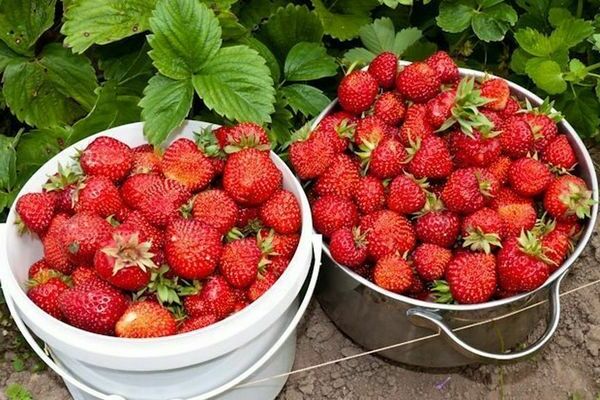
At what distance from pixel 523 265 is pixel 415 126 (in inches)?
11.9

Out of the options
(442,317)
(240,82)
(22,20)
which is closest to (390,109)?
(240,82)

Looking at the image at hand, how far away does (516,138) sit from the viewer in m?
1.27

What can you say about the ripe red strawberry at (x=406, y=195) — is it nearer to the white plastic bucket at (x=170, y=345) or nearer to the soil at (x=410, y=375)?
the white plastic bucket at (x=170, y=345)

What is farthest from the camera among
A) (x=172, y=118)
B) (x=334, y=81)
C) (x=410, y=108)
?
(x=334, y=81)

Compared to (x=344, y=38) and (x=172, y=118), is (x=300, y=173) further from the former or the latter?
(x=344, y=38)

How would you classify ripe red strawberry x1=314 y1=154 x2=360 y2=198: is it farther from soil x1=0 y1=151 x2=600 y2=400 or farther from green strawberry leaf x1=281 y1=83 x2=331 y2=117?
soil x1=0 y1=151 x2=600 y2=400

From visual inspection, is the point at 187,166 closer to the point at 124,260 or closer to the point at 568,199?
the point at 124,260

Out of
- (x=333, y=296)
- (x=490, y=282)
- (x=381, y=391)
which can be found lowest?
(x=381, y=391)

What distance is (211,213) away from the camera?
115 centimetres

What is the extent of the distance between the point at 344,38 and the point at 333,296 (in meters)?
0.52

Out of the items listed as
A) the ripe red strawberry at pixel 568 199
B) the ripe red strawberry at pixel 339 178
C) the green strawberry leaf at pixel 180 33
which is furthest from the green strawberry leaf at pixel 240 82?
the ripe red strawberry at pixel 568 199

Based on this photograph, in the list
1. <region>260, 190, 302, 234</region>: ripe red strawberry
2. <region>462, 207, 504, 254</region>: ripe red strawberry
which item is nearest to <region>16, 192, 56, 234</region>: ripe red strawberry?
<region>260, 190, 302, 234</region>: ripe red strawberry

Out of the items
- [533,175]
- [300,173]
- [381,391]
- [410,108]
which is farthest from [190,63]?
[381,391]

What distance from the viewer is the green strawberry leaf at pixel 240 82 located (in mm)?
1247
